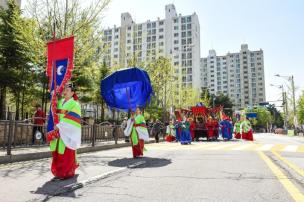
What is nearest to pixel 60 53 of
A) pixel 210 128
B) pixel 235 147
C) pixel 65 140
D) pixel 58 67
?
pixel 58 67

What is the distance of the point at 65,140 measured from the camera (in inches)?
240

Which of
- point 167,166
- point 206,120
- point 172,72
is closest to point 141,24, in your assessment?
point 172,72

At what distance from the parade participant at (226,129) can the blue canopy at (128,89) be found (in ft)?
51.1

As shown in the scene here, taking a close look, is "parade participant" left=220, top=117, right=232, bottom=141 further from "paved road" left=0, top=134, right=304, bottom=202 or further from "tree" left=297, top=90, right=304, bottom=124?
"tree" left=297, top=90, right=304, bottom=124

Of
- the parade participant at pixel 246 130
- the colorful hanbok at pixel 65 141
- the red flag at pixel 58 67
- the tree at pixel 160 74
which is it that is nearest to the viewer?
the colorful hanbok at pixel 65 141

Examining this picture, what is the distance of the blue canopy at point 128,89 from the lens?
1112 centimetres

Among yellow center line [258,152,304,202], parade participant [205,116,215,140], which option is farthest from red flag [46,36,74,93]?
parade participant [205,116,215,140]

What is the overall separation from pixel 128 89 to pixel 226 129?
52.9 ft

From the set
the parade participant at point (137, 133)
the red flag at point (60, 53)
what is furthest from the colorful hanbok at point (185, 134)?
the red flag at point (60, 53)

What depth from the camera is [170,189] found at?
506 cm

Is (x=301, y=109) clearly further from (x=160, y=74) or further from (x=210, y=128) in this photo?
(x=210, y=128)

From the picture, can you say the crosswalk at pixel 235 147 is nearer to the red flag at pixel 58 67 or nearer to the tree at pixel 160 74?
the red flag at pixel 58 67

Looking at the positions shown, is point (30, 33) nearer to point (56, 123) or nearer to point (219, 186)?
point (56, 123)

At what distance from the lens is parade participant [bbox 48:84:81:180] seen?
605cm
